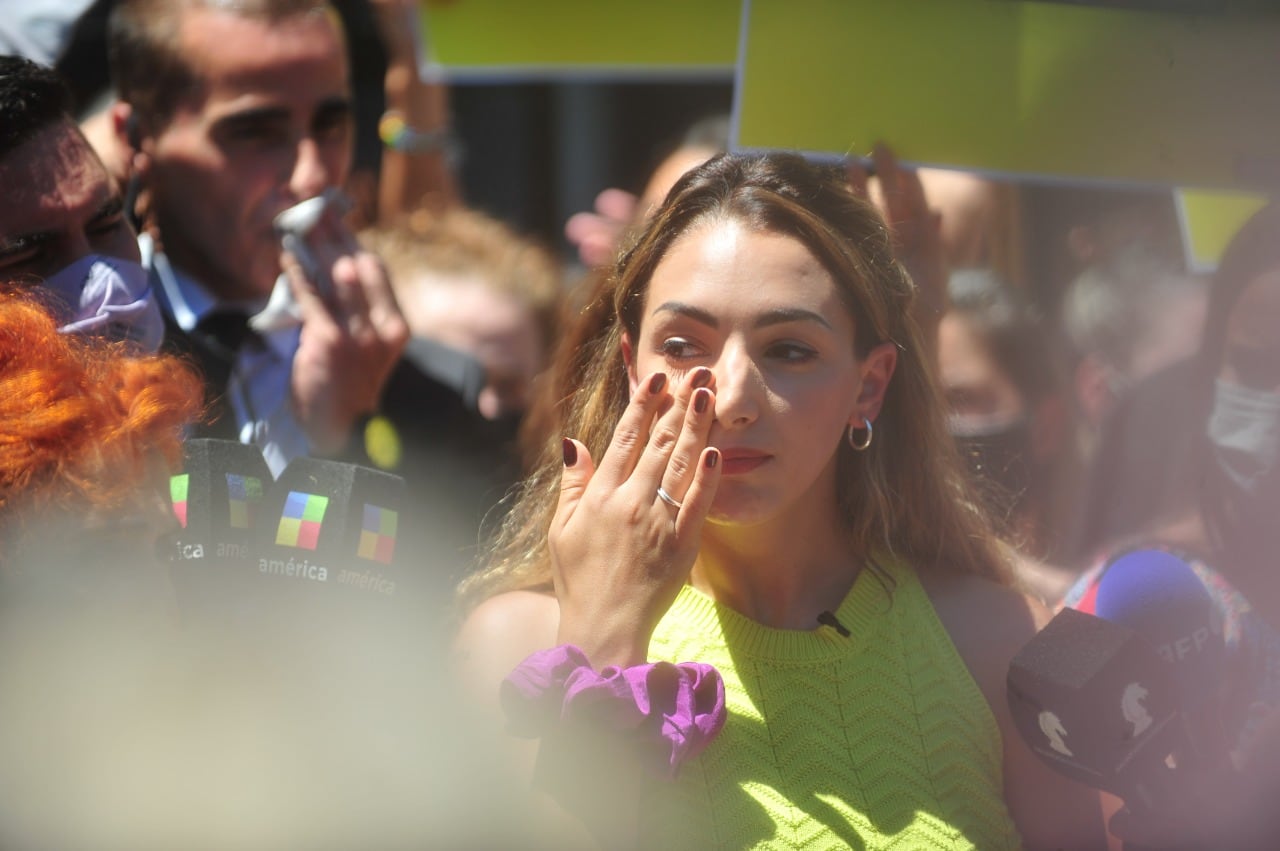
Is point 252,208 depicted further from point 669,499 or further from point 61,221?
point 669,499

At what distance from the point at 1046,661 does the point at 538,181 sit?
577 cm

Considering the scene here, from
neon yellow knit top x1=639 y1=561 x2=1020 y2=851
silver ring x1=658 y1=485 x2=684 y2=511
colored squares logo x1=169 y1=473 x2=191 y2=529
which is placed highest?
silver ring x1=658 y1=485 x2=684 y2=511

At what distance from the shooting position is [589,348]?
200cm

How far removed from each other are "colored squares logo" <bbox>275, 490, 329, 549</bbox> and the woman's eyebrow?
20.0 inches

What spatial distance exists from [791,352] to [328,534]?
2.06 ft

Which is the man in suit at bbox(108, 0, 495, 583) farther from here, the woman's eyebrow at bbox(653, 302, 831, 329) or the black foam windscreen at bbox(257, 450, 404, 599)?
the woman's eyebrow at bbox(653, 302, 831, 329)

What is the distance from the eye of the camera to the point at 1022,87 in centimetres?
221

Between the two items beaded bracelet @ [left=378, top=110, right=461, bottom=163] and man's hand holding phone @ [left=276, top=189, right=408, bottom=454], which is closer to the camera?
man's hand holding phone @ [left=276, top=189, right=408, bottom=454]

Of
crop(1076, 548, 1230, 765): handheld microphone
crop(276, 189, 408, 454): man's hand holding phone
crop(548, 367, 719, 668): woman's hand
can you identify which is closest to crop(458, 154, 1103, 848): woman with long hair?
crop(548, 367, 719, 668): woman's hand

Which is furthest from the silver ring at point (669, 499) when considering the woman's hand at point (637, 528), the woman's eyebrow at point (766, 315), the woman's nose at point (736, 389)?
the woman's eyebrow at point (766, 315)

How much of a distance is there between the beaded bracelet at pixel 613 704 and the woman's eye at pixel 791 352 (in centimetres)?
42

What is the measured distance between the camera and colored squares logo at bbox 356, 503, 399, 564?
1.70 meters

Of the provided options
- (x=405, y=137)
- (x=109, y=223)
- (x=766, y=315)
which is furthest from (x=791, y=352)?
(x=405, y=137)

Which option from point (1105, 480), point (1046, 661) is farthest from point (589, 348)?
point (1105, 480)
